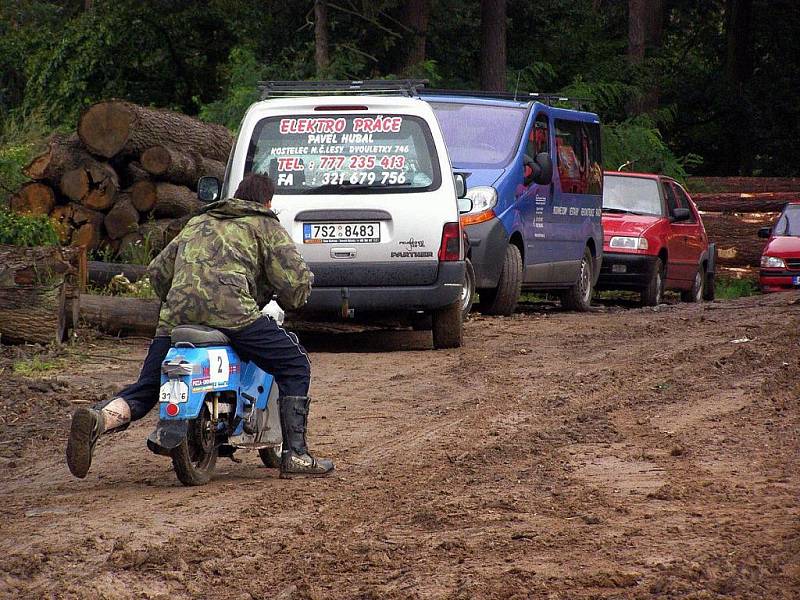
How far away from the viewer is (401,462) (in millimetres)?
7457

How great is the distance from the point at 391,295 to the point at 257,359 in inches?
185

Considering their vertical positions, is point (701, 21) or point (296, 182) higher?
point (701, 21)

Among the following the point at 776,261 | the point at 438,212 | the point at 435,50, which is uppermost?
the point at 435,50

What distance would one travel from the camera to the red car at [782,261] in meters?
21.5

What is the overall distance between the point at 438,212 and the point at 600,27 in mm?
26677

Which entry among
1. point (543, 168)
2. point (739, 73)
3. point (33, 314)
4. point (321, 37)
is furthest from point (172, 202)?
point (739, 73)

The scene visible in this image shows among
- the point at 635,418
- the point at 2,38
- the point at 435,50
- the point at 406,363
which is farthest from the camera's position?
the point at 2,38

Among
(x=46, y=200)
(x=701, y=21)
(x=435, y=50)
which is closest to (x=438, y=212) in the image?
(x=46, y=200)

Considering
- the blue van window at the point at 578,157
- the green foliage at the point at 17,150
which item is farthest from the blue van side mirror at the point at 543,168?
the green foliage at the point at 17,150

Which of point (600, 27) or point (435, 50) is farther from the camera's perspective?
point (600, 27)

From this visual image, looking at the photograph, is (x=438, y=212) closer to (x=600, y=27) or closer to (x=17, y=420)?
(x=17, y=420)

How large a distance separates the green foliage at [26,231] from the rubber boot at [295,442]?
744 cm

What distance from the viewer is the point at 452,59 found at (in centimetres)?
3086

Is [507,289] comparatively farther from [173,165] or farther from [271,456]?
[271,456]
